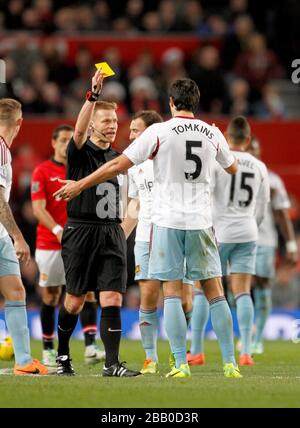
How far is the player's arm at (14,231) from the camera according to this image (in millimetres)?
9328

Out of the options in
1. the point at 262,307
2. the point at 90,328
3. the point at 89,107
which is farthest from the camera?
the point at 262,307

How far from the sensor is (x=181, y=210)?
9312 millimetres

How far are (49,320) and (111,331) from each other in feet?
8.56

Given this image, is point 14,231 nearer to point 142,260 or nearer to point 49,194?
point 142,260

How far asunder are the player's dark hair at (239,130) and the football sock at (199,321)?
1624 mm

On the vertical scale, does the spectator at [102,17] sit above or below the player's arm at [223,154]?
above

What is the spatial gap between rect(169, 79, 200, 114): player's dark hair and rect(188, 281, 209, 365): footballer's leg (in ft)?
9.34

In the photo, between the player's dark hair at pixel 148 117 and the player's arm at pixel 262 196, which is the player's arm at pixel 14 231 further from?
the player's arm at pixel 262 196

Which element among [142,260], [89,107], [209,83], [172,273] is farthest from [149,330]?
[209,83]

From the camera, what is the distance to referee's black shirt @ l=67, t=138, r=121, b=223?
32.1 feet

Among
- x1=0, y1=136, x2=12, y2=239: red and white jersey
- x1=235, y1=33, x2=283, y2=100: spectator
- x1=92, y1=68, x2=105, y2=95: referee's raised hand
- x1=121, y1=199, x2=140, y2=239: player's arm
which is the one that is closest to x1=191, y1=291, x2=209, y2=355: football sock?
x1=121, y1=199, x2=140, y2=239: player's arm

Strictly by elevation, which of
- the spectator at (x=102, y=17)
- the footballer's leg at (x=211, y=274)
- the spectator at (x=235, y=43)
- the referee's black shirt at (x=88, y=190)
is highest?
the spectator at (x=102, y=17)

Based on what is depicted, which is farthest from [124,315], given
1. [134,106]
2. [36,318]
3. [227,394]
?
[227,394]

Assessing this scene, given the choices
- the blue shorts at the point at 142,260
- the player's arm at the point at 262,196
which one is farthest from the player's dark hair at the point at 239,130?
the blue shorts at the point at 142,260
